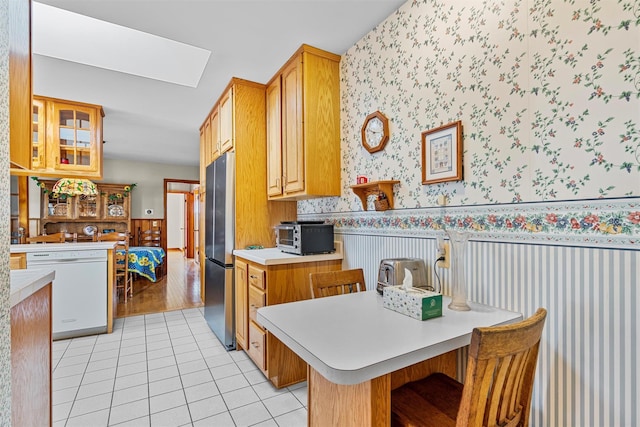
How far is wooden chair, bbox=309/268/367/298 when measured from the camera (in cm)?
174

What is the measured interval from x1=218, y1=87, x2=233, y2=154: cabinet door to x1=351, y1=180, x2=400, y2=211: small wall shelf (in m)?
1.45

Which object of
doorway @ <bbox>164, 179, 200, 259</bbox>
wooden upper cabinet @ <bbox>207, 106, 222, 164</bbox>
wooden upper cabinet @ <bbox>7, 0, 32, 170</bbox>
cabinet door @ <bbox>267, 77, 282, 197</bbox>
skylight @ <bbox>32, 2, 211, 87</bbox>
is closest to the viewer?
wooden upper cabinet @ <bbox>7, 0, 32, 170</bbox>

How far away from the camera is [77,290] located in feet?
10.2

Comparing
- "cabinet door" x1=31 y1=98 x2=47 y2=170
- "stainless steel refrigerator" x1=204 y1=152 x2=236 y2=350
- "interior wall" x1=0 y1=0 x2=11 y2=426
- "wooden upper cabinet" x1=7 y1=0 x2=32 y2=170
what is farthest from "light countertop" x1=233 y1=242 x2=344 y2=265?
"cabinet door" x1=31 y1=98 x2=47 y2=170

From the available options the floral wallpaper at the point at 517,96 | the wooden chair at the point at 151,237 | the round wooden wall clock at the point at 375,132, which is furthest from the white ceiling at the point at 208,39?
the wooden chair at the point at 151,237

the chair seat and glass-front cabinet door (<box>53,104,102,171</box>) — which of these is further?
glass-front cabinet door (<box>53,104,102,171</box>)

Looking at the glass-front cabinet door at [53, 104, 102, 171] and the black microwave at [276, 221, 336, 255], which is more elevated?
the glass-front cabinet door at [53, 104, 102, 171]

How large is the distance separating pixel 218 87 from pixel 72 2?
4.21 feet

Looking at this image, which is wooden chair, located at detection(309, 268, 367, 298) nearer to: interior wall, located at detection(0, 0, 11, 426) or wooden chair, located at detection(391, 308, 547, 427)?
wooden chair, located at detection(391, 308, 547, 427)

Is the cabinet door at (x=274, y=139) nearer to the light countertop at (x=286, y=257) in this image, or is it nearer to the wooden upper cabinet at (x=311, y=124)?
the wooden upper cabinet at (x=311, y=124)

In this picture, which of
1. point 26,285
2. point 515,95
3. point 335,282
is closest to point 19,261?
point 26,285

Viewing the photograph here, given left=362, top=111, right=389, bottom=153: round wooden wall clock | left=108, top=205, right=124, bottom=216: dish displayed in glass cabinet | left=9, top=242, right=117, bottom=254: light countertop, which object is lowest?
left=9, top=242, right=117, bottom=254: light countertop

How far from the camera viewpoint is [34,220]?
561cm

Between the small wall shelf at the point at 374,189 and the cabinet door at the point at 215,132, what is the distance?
74.8 inches
